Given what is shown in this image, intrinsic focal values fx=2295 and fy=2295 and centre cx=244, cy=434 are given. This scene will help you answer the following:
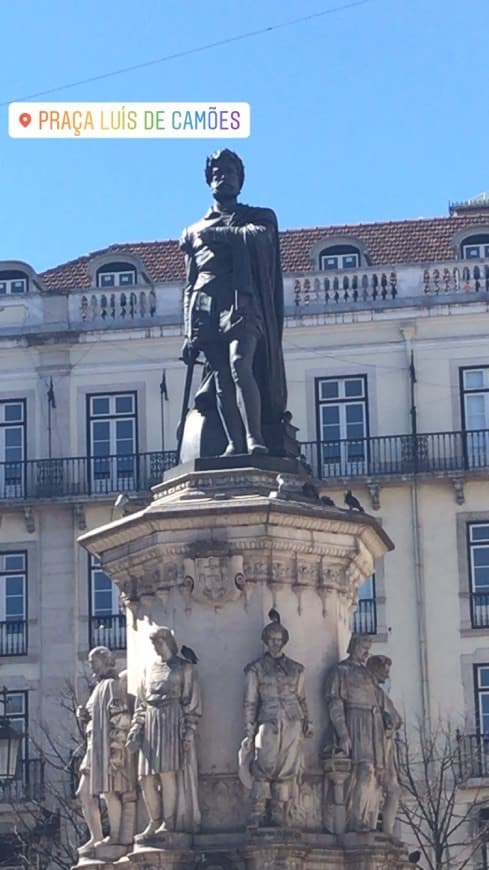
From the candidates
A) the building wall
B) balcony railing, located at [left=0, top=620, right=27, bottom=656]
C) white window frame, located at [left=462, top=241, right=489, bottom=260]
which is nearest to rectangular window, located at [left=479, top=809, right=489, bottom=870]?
the building wall

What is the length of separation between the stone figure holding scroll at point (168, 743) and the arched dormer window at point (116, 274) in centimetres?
3275

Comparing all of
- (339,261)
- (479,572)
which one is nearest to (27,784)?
(479,572)

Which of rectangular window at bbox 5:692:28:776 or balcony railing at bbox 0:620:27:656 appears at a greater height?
balcony railing at bbox 0:620:27:656

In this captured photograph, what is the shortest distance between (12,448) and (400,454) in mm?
7933

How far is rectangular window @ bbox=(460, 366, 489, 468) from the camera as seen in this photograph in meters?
44.8

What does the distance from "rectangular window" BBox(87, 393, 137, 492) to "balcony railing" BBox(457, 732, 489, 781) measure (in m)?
8.31

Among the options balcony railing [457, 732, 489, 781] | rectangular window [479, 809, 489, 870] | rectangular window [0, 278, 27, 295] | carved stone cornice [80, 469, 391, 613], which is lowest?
rectangular window [479, 809, 489, 870]

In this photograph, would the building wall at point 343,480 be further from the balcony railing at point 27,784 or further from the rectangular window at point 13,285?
the rectangular window at point 13,285

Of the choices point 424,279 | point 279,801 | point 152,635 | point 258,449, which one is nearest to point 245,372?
point 258,449

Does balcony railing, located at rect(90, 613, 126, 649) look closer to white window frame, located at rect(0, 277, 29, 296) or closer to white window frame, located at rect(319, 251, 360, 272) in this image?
white window frame, located at rect(0, 277, 29, 296)

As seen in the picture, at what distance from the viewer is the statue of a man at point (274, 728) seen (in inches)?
632

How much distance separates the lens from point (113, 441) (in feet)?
152

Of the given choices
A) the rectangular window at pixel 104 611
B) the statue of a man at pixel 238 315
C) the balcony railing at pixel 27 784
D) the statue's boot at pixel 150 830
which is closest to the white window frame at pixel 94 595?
the rectangular window at pixel 104 611

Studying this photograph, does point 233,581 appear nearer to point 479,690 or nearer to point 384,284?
point 479,690
